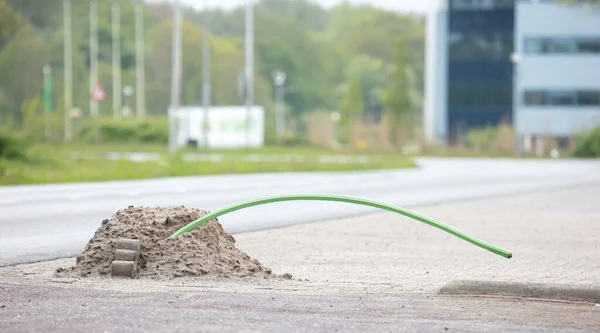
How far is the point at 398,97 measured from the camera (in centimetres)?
7269

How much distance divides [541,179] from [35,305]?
92.2ft

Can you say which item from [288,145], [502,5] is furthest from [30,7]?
[502,5]

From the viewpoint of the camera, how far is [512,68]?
280ft

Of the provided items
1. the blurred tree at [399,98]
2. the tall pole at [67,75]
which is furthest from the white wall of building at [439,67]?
the tall pole at [67,75]

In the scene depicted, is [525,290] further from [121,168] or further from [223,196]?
[121,168]

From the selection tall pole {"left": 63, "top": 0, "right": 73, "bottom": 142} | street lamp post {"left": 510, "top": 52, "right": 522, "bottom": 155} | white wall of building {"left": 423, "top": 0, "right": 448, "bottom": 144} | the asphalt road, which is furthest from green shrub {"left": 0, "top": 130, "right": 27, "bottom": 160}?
white wall of building {"left": 423, "top": 0, "right": 448, "bottom": 144}

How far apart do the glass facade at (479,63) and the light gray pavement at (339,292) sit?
71080 mm

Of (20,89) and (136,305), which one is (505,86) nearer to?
(20,89)

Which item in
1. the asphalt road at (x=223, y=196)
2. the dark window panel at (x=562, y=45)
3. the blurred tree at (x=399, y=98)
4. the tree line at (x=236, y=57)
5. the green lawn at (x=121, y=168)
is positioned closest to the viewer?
the asphalt road at (x=223, y=196)

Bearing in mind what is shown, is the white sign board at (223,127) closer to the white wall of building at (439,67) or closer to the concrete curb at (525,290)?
the white wall of building at (439,67)

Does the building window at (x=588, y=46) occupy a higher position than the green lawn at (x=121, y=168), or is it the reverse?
the building window at (x=588, y=46)

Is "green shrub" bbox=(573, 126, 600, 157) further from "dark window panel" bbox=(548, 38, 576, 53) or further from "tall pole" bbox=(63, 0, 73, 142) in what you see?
"tall pole" bbox=(63, 0, 73, 142)

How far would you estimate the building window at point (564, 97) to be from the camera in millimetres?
78062

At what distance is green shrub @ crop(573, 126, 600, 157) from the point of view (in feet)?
205
